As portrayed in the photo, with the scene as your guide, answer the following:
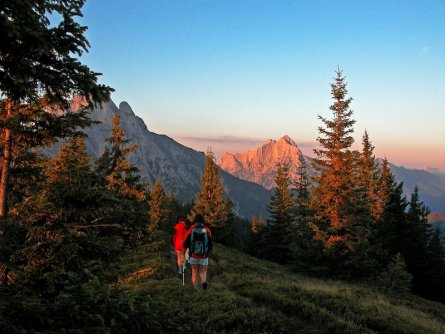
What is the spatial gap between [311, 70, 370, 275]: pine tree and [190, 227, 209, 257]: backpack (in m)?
14.6

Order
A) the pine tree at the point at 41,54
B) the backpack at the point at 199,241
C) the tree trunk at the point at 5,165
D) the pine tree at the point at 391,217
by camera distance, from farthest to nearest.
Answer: the pine tree at the point at 391,217
the backpack at the point at 199,241
the tree trunk at the point at 5,165
the pine tree at the point at 41,54

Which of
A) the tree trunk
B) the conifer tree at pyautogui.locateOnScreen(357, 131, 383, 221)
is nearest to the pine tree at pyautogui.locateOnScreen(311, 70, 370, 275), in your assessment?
the conifer tree at pyautogui.locateOnScreen(357, 131, 383, 221)

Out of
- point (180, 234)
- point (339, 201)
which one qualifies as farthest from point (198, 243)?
point (339, 201)

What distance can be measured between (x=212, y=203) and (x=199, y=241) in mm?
38923

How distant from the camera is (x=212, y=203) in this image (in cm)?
5088

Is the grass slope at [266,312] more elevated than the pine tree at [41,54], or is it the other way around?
the pine tree at [41,54]

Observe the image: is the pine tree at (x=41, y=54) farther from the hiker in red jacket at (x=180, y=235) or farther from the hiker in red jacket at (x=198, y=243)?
the hiker in red jacket at (x=180, y=235)

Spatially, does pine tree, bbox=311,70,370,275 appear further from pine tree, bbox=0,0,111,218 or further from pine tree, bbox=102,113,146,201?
pine tree, bbox=0,0,111,218

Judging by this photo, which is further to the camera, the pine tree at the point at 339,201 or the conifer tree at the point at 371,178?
the conifer tree at the point at 371,178

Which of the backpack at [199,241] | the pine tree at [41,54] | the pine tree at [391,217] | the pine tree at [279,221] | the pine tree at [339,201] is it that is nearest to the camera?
the pine tree at [41,54]

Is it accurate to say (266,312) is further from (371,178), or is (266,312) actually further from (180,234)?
(371,178)

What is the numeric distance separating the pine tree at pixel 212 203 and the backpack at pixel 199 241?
38.0 metres

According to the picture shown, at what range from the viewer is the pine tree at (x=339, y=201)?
80.1 feet

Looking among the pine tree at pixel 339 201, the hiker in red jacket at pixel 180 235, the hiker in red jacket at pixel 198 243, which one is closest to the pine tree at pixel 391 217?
the pine tree at pixel 339 201
